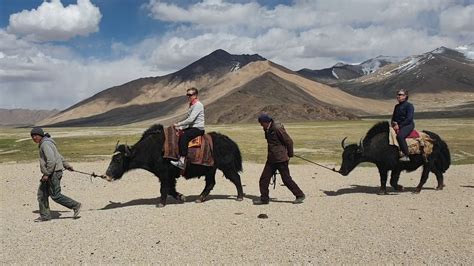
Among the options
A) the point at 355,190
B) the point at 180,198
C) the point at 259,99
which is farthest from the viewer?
the point at 259,99

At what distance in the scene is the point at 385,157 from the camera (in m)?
12.8

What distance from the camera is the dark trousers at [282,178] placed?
36.6ft

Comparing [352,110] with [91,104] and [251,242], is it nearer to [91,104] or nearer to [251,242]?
[91,104]

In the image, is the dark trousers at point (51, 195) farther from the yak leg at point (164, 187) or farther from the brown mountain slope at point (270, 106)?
the brown mountain slope at point (270, 106)

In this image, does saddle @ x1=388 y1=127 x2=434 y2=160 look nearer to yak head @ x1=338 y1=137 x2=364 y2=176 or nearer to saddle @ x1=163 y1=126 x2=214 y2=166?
yak head @ x1=338 y1=137 x2=364 y2=176

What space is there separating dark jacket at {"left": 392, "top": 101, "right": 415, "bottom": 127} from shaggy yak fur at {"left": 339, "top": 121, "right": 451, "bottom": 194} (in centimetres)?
42

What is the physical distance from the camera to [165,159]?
1152cm

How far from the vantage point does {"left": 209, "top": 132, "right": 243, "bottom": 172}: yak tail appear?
11.8 meters

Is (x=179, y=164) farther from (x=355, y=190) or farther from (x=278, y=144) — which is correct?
(x=355, y=190)

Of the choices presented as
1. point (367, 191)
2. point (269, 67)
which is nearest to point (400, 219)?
point (367, 191)

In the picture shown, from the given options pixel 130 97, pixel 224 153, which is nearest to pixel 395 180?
pixel 224 153

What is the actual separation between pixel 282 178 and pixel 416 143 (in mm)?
3945

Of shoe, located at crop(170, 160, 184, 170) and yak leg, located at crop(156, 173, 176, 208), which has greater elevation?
shoe, located at crop(170, 160, 184, 170)

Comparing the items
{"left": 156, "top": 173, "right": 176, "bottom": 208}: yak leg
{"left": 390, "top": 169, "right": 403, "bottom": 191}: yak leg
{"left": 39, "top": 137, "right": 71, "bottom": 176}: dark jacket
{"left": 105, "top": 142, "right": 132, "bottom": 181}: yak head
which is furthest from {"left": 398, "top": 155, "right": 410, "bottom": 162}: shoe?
{"left": 39, "top": 137, "right": 71, "bottom": 176}: dark jacket
